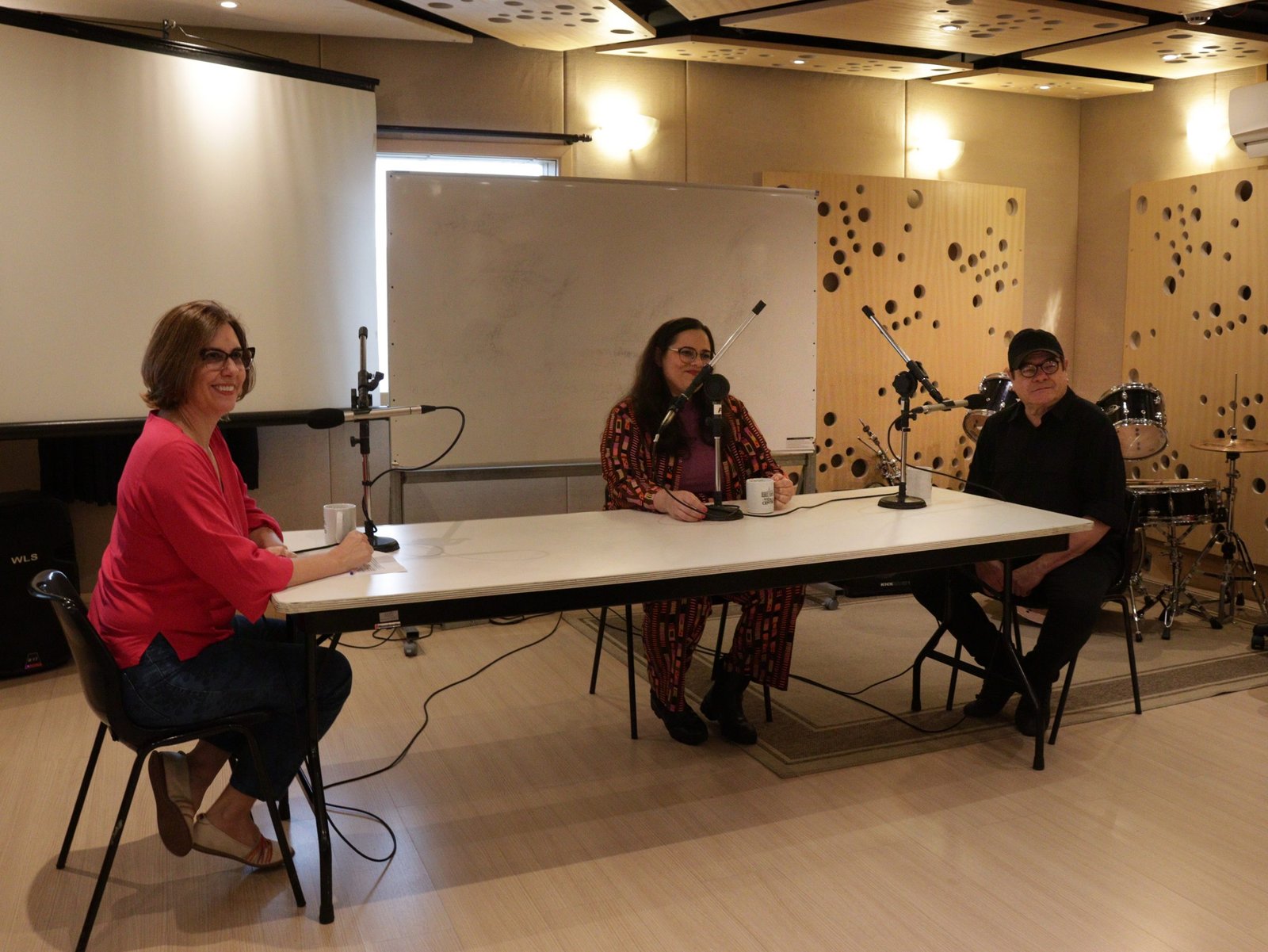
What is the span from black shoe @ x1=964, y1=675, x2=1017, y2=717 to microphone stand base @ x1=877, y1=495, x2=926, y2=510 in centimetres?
63

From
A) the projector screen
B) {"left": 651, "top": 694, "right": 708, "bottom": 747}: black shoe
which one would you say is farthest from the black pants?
the projector screen

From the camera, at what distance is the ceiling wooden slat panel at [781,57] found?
489 cm

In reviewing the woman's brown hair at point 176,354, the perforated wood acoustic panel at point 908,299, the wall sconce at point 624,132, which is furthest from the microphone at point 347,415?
the perforated wood acoustic panel at point 908,299

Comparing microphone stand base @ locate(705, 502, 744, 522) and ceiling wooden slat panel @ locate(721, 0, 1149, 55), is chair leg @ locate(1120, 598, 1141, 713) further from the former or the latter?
ceiling wooden slat panel @ locate(721, 0, 1149, 55)

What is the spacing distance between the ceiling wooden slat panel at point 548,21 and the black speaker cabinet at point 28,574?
236cm

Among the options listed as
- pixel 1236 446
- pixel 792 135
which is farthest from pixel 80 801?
pixel 792 135

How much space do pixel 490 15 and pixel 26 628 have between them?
114 inches

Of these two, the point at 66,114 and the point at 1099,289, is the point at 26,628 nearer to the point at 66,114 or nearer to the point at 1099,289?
the point at 66,114

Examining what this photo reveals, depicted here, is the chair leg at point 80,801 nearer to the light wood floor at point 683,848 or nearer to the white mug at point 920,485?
the light wood floor at point 683,848

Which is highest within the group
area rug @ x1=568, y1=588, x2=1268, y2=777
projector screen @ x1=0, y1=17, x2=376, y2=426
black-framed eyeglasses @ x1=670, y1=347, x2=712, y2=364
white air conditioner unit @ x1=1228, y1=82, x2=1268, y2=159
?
white air conditioner unit @ x1=1228, y1=82, x2=1268, y2=159

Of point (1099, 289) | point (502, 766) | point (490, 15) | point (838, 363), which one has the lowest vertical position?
point (502, 766)

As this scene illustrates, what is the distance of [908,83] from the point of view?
6.01 meters

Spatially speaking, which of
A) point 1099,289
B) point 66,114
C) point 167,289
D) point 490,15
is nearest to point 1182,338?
point 1099,289

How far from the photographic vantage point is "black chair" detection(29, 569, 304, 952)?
2.20 m
